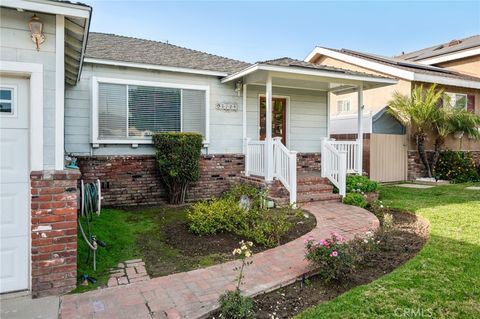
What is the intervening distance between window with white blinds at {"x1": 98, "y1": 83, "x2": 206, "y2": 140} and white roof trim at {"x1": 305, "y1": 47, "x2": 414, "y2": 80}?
26.5 feet

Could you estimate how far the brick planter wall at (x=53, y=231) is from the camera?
3.36 metres

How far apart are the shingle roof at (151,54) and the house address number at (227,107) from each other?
905 millimetres

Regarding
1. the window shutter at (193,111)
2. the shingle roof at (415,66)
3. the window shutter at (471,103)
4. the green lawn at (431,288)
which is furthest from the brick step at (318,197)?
the window shutter at (471,103)

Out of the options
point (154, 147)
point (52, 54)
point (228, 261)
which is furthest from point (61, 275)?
point (154, 147)

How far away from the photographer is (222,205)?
6184 mm

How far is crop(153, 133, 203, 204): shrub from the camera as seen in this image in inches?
308

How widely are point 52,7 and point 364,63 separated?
43.8ft

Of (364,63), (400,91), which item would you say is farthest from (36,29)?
(364,63)

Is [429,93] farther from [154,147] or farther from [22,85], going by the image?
[22,85]

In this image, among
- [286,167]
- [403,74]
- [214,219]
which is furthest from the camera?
[403,74]

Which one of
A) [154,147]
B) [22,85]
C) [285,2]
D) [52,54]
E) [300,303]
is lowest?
[300,303]

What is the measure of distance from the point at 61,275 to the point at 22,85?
2.07 m

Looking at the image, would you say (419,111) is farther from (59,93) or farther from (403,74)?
(59,93)

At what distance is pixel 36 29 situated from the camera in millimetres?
3377
